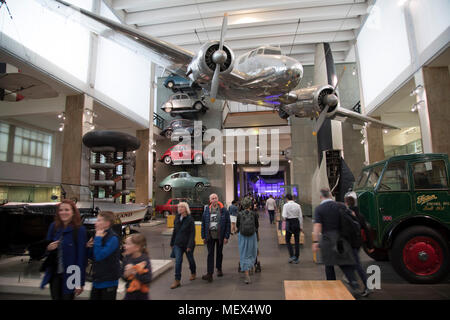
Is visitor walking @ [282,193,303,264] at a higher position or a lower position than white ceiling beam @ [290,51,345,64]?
lower

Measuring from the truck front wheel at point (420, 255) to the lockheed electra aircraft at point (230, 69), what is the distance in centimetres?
472

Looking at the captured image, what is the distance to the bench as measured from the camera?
2.09m

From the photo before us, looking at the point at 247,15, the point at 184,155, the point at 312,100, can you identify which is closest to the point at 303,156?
the point at 312,100

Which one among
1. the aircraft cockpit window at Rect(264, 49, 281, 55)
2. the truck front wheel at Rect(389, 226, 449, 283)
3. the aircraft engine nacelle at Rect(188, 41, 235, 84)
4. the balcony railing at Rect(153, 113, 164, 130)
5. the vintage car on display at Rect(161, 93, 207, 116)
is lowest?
the truck front wheel at Rect(389, 226, 449, 283)

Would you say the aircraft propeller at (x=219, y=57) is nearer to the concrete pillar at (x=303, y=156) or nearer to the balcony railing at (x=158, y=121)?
the concrete pillar at (x=303, y=156)

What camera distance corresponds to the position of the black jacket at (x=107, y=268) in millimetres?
1943

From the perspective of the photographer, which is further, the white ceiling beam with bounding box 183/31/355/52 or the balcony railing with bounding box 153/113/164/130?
the balcony railing with bounding box 153/113/164/130

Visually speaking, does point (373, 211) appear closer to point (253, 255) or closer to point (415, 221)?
point (415, 221)

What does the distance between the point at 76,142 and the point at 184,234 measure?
25.2 ft

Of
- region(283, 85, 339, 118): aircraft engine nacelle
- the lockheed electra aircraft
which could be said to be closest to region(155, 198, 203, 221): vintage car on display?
the lockheed electra aircraft

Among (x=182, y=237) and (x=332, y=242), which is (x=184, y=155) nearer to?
(x=182, y=237)

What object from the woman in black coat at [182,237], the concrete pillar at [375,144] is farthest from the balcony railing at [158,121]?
the woman in black coat at [182,237]

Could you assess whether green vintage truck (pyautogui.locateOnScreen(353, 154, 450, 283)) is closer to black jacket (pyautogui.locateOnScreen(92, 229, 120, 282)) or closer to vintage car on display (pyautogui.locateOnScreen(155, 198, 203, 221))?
black jacket (pyautogui.locateOnScreen(92, 229, 120, 282))

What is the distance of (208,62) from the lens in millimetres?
5859
